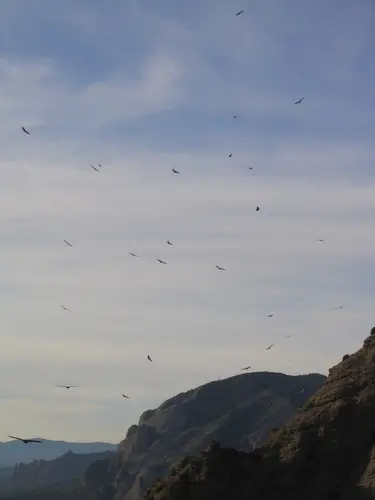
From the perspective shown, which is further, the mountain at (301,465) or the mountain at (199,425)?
the mountain at (199,425)

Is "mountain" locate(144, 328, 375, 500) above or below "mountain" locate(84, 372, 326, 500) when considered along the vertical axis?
above

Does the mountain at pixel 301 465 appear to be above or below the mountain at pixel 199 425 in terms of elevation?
above

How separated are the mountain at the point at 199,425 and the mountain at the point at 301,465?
94618 millimetres

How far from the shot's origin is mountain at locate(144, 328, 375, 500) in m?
33.2

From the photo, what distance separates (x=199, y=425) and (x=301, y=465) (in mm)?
130773

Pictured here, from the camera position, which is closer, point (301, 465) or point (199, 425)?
point (301, 465)

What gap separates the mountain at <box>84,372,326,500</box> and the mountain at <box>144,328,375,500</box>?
9462 cm

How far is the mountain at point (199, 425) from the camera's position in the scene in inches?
5600

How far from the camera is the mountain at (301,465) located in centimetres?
3325

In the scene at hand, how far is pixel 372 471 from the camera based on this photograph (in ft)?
115

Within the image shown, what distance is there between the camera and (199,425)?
16388 centimetres

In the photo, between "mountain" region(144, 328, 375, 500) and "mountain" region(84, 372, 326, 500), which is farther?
"mountain" region(84, 372, 326, 500)

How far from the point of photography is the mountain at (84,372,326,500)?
142250 mm

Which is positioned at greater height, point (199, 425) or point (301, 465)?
point (301, 465)
